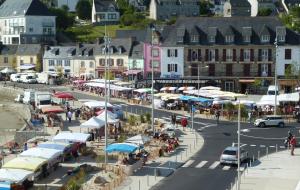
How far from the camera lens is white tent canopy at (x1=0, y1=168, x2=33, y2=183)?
103 feet

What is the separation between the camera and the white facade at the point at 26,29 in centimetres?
12306

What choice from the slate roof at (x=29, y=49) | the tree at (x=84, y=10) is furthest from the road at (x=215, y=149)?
the tree at (x=84, y=10)

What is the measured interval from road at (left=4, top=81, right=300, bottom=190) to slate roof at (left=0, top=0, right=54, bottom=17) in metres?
66.6

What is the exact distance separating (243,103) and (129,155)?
22431 millimetres

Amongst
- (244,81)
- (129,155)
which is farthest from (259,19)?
(129,155)

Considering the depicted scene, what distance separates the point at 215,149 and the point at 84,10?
5080 inches

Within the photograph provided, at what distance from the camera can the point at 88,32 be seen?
141 meters

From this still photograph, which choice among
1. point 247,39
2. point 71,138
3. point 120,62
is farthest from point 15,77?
point 71,138


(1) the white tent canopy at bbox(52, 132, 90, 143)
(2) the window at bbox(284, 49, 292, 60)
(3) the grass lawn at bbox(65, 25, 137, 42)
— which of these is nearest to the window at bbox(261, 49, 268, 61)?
(2) the window at bbox(284, 49, 292, 60)

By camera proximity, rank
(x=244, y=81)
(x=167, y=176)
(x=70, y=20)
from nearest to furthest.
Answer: (x=167, y=176) → (x=244, y=81) → (x=70, y=20)

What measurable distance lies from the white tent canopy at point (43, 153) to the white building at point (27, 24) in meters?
85.4

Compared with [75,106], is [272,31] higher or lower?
higher

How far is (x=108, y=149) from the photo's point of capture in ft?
124

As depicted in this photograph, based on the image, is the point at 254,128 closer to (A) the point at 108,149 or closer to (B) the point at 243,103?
(B) the point at 243,103
